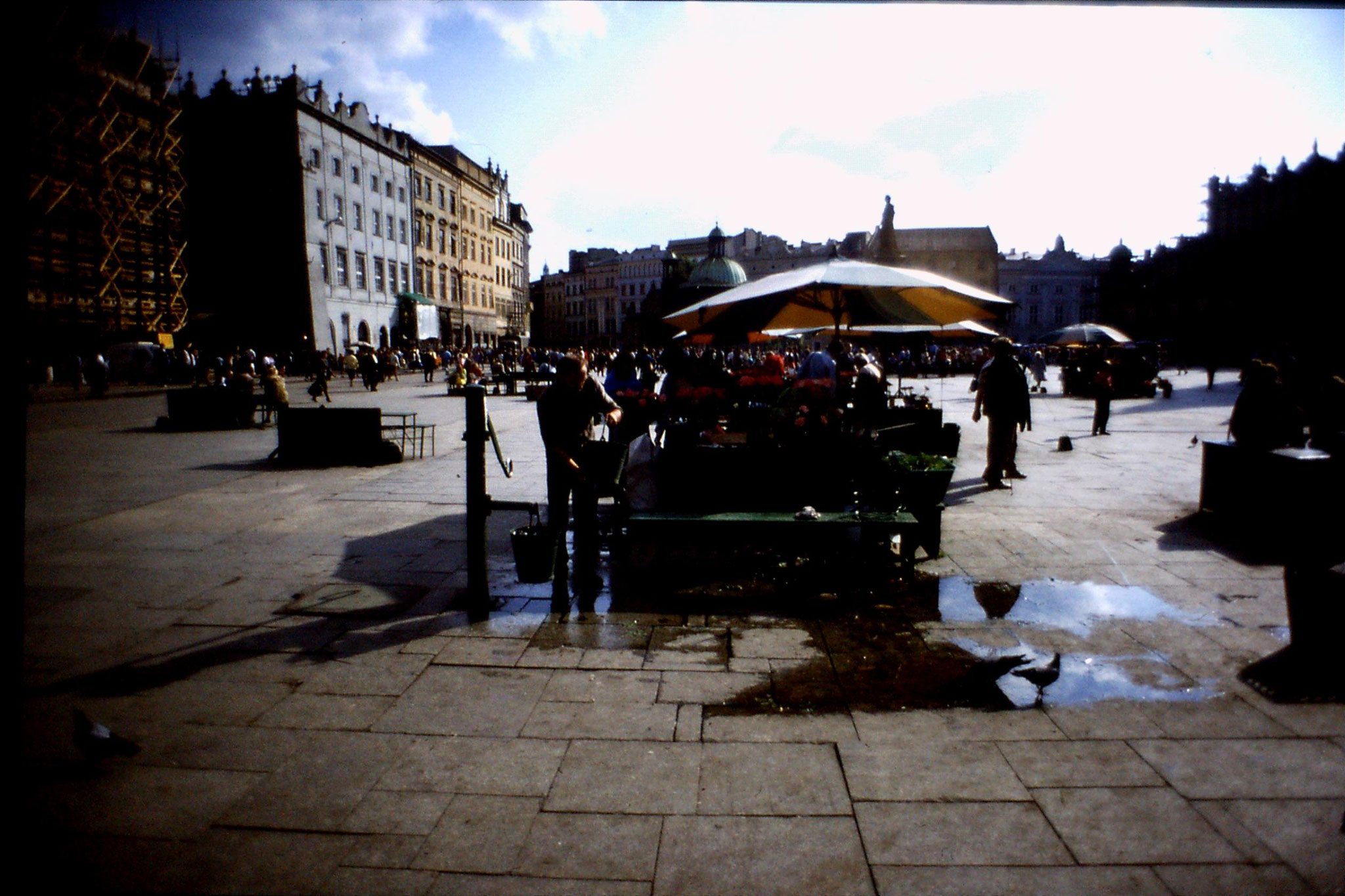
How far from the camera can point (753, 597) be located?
17.0 ft

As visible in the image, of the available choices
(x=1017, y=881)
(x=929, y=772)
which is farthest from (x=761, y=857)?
(x=929, y=772)

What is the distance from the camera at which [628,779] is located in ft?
9.46

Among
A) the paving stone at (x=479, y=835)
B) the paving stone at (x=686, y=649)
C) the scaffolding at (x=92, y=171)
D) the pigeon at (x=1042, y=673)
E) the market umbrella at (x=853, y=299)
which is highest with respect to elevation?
the scaffolding at (x=92, y=171)

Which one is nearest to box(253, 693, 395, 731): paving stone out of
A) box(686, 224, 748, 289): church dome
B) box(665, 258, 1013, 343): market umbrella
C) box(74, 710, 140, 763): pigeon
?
box(74, 710, 140, 763): pigeon

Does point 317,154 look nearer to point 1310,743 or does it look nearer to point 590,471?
point 590,471

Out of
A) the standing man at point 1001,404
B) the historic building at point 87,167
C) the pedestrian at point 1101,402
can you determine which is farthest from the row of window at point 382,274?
the standing man at point 1001,404

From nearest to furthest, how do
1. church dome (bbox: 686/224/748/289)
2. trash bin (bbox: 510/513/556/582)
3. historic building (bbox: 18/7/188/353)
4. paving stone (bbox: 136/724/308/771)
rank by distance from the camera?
historic building (bbox: 18/7/188/353), paving stone (bbox: 136/724/308/771), trash bin (bbox: 510/513/556/582), church dome (bbox: 686/224/748/289)

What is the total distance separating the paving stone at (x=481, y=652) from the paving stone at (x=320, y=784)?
0.83m

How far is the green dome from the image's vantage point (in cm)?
3553

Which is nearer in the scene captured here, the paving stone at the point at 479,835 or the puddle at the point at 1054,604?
the paving stone at the point at 479,835

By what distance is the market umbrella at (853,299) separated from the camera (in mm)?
6699

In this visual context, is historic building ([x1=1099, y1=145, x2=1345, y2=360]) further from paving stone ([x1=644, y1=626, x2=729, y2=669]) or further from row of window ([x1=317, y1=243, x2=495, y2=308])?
row of window ([x1=317, y1=243, x2=495, y2=308])

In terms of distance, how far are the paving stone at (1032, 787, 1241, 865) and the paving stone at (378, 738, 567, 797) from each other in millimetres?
1811

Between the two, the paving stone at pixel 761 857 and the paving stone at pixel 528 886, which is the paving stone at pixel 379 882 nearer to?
the paving stone at pixel 528 886
